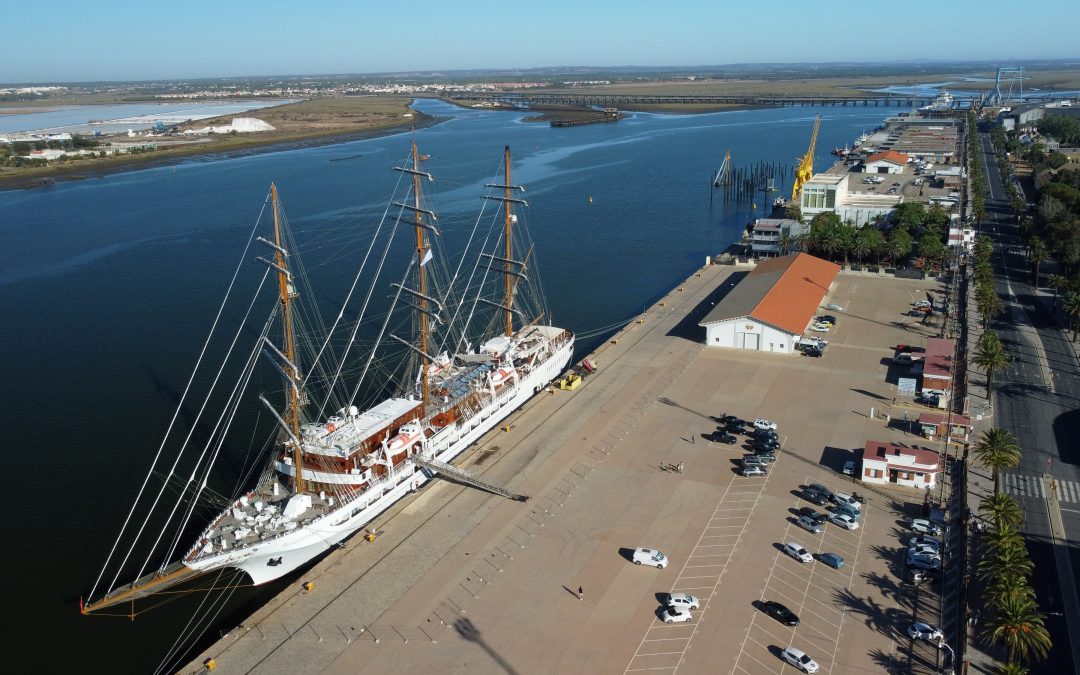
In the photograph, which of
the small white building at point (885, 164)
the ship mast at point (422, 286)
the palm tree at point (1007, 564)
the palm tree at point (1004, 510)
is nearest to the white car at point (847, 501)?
Result: the palm tree at point (1004, 510)

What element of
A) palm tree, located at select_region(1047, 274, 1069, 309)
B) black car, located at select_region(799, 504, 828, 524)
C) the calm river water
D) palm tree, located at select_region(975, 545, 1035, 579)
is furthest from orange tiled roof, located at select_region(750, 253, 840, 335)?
palm tree, located at select_region(975, 545, 1035, 579)

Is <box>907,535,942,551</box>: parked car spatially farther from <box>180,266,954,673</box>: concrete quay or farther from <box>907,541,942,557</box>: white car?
<box>180,266,954,673</box>: concrete quay

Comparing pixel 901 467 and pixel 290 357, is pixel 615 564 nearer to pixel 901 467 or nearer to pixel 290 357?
pixel 901 467

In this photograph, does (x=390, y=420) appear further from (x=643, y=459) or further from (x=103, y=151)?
(x=103, y=151)

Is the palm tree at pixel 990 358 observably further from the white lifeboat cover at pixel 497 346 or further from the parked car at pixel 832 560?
the white lifeboat cover at pixel 497 346

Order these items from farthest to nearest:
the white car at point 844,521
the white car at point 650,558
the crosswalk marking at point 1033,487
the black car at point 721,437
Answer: the black car at point 721,437
the crosswalk marking at point 1033,487
the white car at point 844,521
the white car at point 650,558

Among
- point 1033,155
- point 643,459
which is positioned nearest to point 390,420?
point 643,459

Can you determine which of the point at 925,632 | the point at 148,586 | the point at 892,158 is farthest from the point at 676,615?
the point at 892,158
